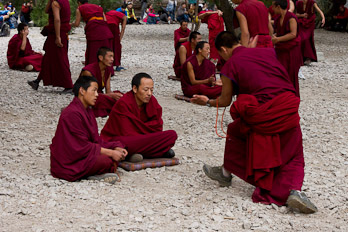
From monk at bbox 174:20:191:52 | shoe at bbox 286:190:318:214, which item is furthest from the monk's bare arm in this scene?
monk at bbox 174:20:191:52

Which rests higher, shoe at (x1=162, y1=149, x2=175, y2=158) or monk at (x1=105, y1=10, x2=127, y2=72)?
monk at (x1=105, y1=10, x2=127, y2=72)

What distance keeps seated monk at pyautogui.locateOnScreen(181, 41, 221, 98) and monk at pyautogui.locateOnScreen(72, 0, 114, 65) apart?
57.8 inches

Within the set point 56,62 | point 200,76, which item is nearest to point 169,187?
point 200,76

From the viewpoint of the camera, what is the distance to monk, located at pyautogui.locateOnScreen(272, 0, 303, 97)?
19.7 ft

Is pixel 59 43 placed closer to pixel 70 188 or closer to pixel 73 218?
pixel 70 188

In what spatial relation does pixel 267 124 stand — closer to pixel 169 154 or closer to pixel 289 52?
pixel 169 154

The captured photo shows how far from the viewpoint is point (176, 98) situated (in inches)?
288

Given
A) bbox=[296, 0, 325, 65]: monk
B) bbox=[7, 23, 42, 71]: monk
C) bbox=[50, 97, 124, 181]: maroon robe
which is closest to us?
bbox=[50, 97, 124, 181]: maroon robe

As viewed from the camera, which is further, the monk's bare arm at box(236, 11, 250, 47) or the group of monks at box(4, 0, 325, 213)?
the monk's bare arm at box(236, 11, 250, 47)

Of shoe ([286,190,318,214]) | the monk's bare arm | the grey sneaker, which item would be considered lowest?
the grey sneaker

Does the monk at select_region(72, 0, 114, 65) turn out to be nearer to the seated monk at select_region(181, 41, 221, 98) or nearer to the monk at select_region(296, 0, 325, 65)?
the seated monk at select_region(181, 41, 221, 98)

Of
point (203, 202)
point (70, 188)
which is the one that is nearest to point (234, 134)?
point (203, 202)

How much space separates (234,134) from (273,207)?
1.90 ft

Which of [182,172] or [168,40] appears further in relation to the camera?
[168,40]
